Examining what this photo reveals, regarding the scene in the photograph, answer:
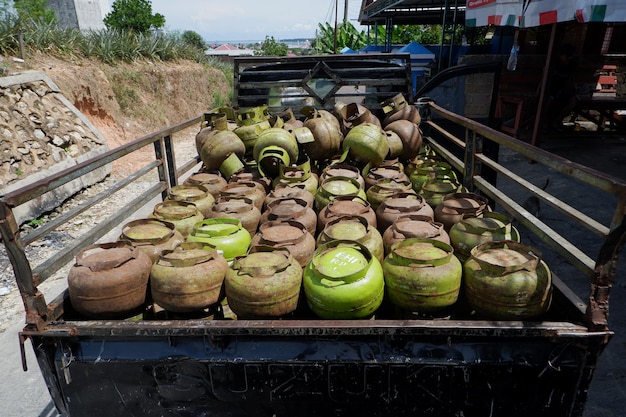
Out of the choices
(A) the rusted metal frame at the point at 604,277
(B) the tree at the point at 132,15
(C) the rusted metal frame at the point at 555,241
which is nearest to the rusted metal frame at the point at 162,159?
(C) the rusted metal frame at the point at 555,241

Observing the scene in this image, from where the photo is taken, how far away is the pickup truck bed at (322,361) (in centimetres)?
204

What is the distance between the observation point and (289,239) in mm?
2805

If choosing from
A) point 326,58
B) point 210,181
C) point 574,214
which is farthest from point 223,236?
point 326,58

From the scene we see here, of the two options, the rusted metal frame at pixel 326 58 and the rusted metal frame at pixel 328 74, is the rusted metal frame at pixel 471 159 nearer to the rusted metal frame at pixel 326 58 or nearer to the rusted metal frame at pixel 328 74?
the rusted metal frame at pixel 328 74

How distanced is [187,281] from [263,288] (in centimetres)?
43

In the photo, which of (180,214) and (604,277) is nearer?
(604,277)

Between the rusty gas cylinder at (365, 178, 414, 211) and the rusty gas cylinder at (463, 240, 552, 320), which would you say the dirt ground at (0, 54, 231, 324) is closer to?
the rusty gas cylinder at (365, 178, 414, 211)

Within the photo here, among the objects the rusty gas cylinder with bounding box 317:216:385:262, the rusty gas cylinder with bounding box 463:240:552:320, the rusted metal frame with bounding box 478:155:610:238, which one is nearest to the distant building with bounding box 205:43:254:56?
the rusty gas cylinder with bounding box 317:216:385:262

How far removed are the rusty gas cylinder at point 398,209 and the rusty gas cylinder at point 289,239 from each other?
704 mm

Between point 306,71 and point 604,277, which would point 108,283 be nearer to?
point 604,277

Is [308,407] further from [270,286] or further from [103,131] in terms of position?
[103,131]

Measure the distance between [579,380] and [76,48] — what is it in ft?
49.5

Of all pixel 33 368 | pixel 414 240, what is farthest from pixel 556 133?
pixel 33 368

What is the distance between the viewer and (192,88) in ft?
60.1
